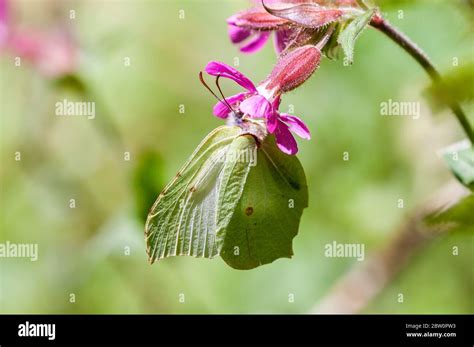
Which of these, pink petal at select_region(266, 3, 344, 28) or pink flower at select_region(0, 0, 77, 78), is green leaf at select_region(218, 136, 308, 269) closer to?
pink petal at select_region(266, 3, 344, 28)

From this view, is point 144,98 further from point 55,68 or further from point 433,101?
point 433,101

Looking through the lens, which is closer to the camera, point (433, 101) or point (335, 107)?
point (433, 101)

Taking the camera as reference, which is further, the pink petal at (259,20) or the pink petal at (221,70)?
the pink petal at (259,20)

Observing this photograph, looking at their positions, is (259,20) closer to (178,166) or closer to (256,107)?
(256,107)

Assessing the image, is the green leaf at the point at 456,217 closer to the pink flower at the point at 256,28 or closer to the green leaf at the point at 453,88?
the green leaf at the point at 453,88

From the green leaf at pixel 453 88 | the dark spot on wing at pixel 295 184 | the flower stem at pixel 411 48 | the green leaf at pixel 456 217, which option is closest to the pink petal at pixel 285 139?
the dark spot on wing at pixel 295 184
